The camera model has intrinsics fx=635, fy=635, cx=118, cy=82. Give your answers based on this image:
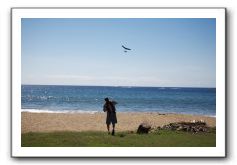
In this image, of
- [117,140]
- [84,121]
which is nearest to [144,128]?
[117,140]

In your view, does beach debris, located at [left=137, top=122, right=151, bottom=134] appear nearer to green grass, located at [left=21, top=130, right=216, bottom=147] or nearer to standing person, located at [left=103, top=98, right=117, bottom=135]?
green grass, located at [left=21, top=130, right=216, bottom=147]

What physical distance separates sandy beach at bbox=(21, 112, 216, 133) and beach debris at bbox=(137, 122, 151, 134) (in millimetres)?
44

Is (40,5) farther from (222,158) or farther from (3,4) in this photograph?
(222,158)

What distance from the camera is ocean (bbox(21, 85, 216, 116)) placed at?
7555 mm

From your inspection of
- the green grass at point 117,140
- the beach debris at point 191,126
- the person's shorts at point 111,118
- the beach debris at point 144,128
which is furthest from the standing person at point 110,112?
the beach debris at point 191,126

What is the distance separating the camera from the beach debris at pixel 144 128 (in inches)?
Answer: 305

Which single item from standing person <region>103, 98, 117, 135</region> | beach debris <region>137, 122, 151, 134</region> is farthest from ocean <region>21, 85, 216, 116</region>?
beach debris <region>137, 122, 151, 134</region>

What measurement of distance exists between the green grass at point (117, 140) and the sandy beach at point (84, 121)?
7 cm

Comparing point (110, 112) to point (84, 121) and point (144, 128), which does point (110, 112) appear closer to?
point (84, 121)

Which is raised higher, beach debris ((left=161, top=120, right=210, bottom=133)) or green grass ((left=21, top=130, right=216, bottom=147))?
beach debris ((left=161, top=120, right=210, bottom=133))

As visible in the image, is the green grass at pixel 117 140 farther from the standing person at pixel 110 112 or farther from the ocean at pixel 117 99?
the ocean at pixel 117 99

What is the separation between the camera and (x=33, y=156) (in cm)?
752

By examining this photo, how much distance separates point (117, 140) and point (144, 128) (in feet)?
1.28

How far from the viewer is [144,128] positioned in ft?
25.5
